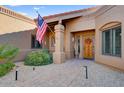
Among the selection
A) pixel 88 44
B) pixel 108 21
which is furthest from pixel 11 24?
pixel 108 21

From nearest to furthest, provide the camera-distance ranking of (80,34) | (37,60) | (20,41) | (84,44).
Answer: (37,60) → (20,41) → (84,44) → (80,34)

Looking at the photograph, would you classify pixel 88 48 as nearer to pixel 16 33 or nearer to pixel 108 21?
pixel 108 21

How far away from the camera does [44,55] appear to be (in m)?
10.9

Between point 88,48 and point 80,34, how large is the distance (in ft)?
5.82

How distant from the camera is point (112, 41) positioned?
870 centimetres

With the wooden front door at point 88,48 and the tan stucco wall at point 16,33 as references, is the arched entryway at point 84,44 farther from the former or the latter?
the tan stucco wall at point 16,33

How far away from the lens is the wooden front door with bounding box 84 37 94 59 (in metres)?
12.9

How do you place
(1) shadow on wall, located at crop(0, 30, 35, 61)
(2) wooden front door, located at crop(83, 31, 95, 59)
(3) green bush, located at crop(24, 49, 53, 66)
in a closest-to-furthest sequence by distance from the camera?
1. (3) green bush, located at crop(24, 49, 53, 66)
2. (1) shadow on wall, located at crop(0, 30, 35, 61)
3. (2) wooden front door, located at crop(83, 31, 95, 59)

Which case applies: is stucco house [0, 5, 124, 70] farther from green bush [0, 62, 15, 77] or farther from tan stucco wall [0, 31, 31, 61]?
green bush [0, 62, 15, 77]

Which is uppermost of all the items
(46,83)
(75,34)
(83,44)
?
(75,34)

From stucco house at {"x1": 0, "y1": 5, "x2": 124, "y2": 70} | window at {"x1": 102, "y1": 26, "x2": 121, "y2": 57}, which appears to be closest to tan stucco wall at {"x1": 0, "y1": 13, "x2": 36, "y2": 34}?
stucco house at {"x1": 0, "y1": 5, "x2": 124, "y2": 70}
